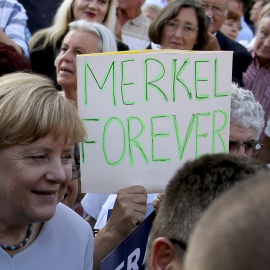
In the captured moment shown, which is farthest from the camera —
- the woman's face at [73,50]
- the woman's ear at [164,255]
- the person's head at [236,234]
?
the woman's face at [73,50]

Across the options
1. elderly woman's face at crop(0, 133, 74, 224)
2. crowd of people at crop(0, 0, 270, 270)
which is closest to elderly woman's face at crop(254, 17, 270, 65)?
crowd of people at crop(0, 0, 270, 270)

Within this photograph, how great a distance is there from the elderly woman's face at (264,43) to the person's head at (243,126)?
204cm

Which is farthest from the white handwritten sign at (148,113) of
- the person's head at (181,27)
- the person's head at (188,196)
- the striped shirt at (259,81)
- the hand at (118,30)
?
the hand at (118,30)

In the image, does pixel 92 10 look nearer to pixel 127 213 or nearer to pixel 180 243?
pixel 127 213

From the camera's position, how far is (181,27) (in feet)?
14.3

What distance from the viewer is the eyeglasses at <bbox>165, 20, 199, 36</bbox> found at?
4348 mm

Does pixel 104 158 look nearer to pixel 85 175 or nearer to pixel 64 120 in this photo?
pixel 85 175

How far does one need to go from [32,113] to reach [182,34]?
2.58m

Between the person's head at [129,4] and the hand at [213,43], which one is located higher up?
the person's head at [129,4]

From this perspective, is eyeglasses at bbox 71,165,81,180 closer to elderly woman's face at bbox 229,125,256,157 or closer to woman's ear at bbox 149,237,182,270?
elderly woman's face at bbox 229,125,256,157

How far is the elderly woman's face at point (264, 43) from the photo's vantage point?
482cm

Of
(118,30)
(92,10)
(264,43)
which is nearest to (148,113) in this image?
(92,10)

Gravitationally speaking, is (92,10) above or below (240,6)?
above

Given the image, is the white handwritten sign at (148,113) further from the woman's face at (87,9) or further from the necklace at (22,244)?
the woman's face at (87,9)
